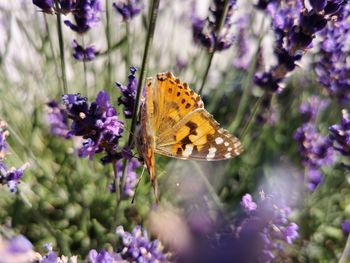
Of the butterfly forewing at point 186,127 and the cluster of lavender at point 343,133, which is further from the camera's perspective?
the cluster of lavender at point 343,133

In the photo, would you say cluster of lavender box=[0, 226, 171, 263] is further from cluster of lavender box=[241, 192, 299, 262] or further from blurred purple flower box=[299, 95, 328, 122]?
blurred purple flower box=[299, 95, 328, 122]

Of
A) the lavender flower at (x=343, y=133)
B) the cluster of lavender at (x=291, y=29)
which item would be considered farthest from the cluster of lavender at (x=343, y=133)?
the cluster of lavender at (x=291, y=29)

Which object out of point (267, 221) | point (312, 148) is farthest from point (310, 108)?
point (267, 221)

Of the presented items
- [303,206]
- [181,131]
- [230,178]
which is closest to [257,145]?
[230,178]

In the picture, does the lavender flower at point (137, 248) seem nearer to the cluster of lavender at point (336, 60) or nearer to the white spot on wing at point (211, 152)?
the white spot on wing at point (211, 152)

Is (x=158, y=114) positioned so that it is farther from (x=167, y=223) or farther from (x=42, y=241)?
(x=42, y=241)

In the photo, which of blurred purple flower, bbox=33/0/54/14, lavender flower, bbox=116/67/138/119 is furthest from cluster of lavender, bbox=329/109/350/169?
blurred purple flower, bbox=33/0/54/14
